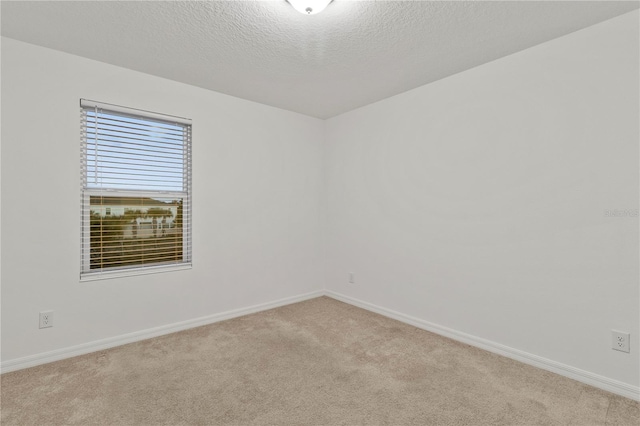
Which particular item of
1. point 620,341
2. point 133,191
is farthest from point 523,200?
point 133,191

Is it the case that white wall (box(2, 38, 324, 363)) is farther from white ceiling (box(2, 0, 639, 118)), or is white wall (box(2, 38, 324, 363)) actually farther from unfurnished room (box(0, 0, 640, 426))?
white ceiling (box(2, 0, 639, 118))

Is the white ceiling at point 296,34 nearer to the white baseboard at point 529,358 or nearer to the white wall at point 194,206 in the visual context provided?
the white wall at point 194,206

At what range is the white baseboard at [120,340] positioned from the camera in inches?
94.5

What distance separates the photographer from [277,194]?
A: 3.99 m

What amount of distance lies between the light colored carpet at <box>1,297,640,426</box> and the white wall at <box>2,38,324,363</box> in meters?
0.37

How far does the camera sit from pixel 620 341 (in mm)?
2105

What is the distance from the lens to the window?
2742 mm

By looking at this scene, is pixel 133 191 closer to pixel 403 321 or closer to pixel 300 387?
pixel 300 387

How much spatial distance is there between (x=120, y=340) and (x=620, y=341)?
12.7ft

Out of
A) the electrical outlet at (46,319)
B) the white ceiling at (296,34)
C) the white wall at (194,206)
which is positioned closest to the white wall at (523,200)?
the white ceiling at (296,34)

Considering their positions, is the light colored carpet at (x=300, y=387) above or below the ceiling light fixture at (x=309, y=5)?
below

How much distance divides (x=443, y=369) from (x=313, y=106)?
310cm

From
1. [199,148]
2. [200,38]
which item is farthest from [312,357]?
[200,38]

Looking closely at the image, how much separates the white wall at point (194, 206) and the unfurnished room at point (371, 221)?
0.7 inches
